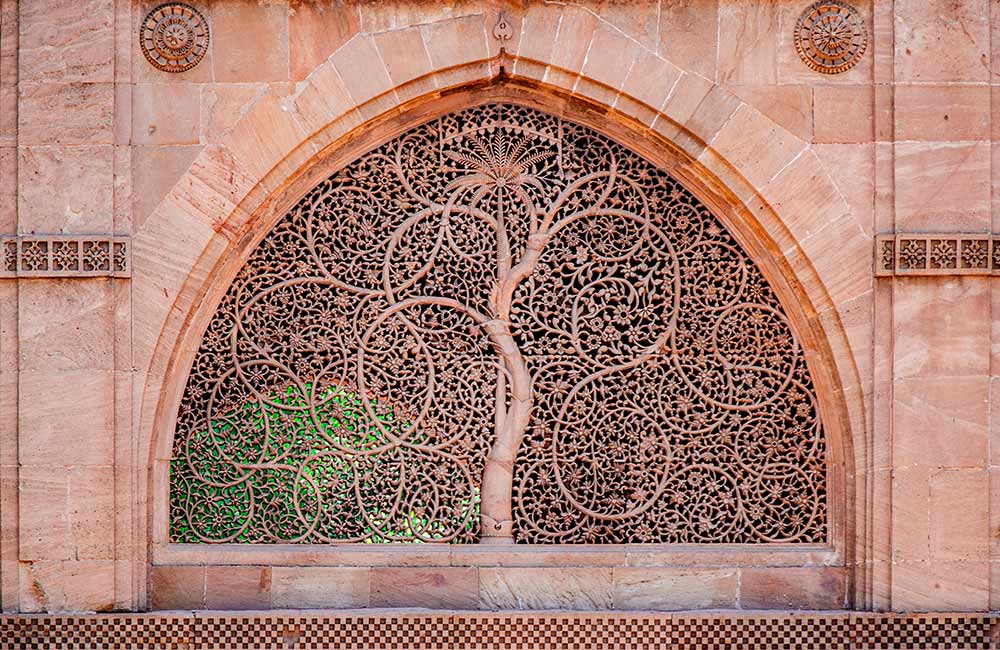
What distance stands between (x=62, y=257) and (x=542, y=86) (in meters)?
2.21

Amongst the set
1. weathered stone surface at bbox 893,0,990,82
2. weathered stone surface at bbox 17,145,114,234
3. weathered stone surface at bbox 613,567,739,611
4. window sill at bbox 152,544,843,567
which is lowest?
weathered stone surface at bbox 613,567,739,611

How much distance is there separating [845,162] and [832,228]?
11.6 inches

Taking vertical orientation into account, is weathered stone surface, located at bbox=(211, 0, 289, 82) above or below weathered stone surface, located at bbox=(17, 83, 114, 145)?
above

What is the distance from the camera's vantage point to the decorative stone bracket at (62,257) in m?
6.24

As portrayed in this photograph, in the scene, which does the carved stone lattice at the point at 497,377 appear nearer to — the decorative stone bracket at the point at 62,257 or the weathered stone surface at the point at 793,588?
the weathered stone surface at the point at 793,588

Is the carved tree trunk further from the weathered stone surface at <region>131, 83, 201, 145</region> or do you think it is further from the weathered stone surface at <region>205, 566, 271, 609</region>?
the weathered stone surface at <region>131, 83, 201, 145</region>

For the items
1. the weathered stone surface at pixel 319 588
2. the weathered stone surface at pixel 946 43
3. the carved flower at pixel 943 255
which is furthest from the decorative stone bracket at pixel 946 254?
the weathered stone surface at pixel 319 588

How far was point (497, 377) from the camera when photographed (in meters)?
6.47

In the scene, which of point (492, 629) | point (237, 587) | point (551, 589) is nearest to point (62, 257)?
point (237, 587)

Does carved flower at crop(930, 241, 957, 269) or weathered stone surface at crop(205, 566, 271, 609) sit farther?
weathered stone surface at crop(205, 566, 271, 609)

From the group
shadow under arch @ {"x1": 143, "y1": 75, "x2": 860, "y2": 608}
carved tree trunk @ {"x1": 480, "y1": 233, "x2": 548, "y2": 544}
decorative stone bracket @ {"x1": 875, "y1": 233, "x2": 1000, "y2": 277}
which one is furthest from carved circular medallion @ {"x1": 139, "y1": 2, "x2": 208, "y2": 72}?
decorative stone bracket @ {"x1": 875, "y1": 233, "x2": 1000, "y2": 277}

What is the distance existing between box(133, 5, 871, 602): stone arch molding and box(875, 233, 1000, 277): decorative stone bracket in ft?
0.51

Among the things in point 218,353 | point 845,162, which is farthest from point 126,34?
point 845,162

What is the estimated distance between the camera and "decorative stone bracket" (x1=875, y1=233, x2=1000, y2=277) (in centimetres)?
623
